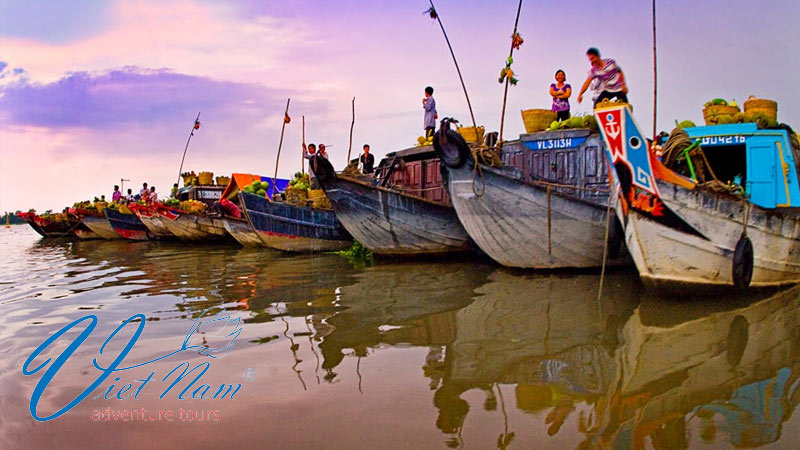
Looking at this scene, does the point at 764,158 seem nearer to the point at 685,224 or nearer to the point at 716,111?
the point at 716,111

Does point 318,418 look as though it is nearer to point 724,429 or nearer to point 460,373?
point 460,373

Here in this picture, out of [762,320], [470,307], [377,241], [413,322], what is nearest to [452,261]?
[377,241]

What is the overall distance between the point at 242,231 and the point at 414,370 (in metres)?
12.1

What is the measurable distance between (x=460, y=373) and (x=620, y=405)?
1.07m

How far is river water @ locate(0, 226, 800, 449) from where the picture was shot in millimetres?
2750

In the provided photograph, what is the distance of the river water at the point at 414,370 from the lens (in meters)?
2.75

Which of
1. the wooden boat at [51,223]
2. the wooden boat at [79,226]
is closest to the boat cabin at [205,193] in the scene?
the wooden boat at [79,226]

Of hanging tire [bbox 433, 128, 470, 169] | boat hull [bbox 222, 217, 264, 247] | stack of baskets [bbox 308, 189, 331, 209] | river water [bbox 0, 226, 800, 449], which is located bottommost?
river water [bbox 0, 226, 800, 449]

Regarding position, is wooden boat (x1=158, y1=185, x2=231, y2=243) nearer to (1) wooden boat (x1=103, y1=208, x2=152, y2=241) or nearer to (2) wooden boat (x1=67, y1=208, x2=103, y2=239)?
(1) wooden boat (x1=103, y1=208, x2=152, y2=241)

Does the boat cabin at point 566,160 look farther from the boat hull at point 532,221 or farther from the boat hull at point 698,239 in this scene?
the boat hull at point 698,239

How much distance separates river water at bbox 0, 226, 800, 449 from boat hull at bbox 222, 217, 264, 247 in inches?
310

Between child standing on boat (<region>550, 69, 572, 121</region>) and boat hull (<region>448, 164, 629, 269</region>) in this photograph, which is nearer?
boat hull (<region>448, 164, 629, 269</region>)

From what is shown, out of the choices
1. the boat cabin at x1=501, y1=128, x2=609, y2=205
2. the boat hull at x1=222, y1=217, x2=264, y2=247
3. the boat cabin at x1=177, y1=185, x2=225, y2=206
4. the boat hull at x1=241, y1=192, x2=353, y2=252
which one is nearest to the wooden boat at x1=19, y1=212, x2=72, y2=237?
the boat cabin at x1=177, y1=185, x2=225, y2=206

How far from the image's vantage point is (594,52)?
7.18 metres
